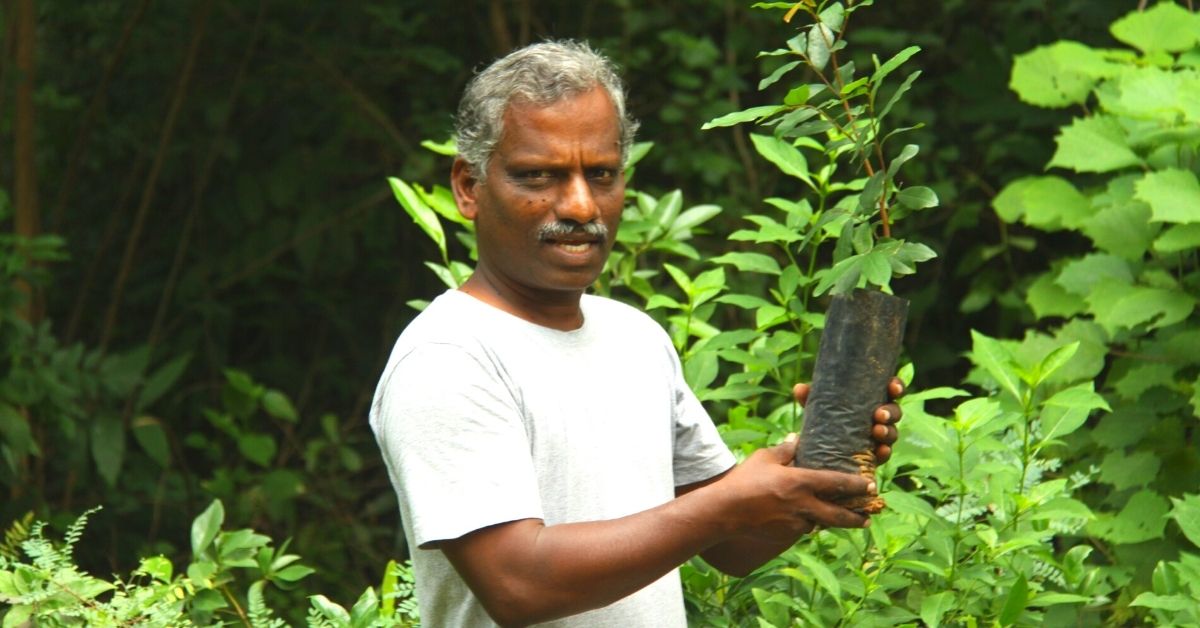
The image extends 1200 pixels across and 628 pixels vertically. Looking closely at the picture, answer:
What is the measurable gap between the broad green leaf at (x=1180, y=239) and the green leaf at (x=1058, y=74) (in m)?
0.69

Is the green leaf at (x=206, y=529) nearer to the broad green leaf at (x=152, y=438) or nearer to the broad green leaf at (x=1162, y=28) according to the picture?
the broad green leaf at (x=152, y=438)

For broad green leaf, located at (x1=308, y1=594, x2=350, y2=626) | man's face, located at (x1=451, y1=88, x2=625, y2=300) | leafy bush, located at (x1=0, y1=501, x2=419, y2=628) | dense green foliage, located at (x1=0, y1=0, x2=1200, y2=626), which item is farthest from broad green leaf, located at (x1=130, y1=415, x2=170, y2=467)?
man's face, located at (x1=451, y1=88, x2=625, y2=300)

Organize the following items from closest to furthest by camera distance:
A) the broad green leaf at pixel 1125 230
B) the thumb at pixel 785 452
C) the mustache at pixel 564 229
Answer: the thumb at pixel 785 452, the mustache at pixel 564 229, the broad green leaf at pixel 1125 230

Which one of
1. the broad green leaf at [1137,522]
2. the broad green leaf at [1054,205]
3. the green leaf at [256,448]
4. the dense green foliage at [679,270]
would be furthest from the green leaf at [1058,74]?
the green leaf at [256,448]

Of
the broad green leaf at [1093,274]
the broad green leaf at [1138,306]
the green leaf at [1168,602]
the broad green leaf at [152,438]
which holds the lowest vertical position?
the broad green leaf at [152,438]

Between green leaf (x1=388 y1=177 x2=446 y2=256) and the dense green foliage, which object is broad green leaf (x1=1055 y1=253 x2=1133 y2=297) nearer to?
the dense green foliage

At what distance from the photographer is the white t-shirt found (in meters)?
1.90

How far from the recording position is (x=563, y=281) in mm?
2115

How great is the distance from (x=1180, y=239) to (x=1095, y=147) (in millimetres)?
400

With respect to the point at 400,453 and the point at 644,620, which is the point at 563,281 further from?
the point at 644,620

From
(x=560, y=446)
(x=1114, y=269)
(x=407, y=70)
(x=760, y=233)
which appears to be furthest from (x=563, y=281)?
(x=407, y=70)

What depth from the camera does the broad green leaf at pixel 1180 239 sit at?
3475 millimetres

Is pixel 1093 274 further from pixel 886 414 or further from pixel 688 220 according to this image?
pixel 886 414

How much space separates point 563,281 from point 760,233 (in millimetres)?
796
